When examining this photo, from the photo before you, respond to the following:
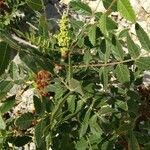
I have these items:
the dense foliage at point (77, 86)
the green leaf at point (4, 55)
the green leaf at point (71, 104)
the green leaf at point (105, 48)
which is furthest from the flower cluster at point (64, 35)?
the green leaf at point (4, 55)

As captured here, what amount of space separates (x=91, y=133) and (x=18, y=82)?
668mm

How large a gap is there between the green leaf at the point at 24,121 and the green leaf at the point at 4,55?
758mm

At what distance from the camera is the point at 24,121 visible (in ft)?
8.83

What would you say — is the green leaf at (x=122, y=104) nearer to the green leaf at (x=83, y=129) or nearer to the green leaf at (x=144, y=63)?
the green leaf at (x=83, y=129)

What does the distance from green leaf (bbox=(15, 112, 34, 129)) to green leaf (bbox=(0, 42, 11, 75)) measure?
29.8 inches

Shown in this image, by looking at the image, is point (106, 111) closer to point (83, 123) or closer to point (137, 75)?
point (83, 123)

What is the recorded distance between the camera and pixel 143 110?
3410 millimetres

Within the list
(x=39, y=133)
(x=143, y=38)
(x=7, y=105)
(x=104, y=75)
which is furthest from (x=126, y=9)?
(x=7, y=105)

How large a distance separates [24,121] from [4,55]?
0.81 m

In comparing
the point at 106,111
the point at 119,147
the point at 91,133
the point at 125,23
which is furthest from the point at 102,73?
the point at 125,23

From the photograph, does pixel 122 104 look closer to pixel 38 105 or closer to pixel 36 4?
pixel 38 105

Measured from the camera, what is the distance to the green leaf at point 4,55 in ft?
6.43

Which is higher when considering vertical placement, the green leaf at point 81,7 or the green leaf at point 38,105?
the green leaf at point 81,7

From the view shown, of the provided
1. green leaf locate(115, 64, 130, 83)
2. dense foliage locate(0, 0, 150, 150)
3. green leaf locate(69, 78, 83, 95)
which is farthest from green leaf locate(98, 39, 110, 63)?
green leaf locate(69, 78, 83, 95)
